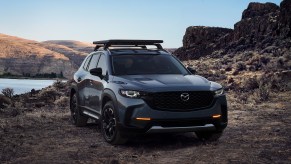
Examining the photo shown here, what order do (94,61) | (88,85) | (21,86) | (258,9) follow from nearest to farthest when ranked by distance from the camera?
1. (88,85)
2. (94,61)
3. (21,86)
4. (258,9)

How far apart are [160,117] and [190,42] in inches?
2630

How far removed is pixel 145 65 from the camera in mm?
8906

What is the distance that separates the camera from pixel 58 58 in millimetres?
149500

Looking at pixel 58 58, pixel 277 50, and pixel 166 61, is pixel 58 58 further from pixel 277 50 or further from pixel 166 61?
pixel 166 61

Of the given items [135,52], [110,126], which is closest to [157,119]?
[110,126]

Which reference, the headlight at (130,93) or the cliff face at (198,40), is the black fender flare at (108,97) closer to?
the headlight at (130,93)

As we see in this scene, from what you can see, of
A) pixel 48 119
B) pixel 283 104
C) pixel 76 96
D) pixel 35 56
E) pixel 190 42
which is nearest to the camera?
pixel 76 96

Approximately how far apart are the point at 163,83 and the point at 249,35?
42257 mm

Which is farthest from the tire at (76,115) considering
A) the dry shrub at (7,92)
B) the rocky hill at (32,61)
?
the rocky hill at (32,61)

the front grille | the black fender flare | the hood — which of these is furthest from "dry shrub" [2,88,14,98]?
the front grille

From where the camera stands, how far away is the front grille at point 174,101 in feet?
24.2

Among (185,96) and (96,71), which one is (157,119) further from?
(96,71)

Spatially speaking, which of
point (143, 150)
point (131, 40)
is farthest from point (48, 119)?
point (143, 150)

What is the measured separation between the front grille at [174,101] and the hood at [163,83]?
9 centimetres
